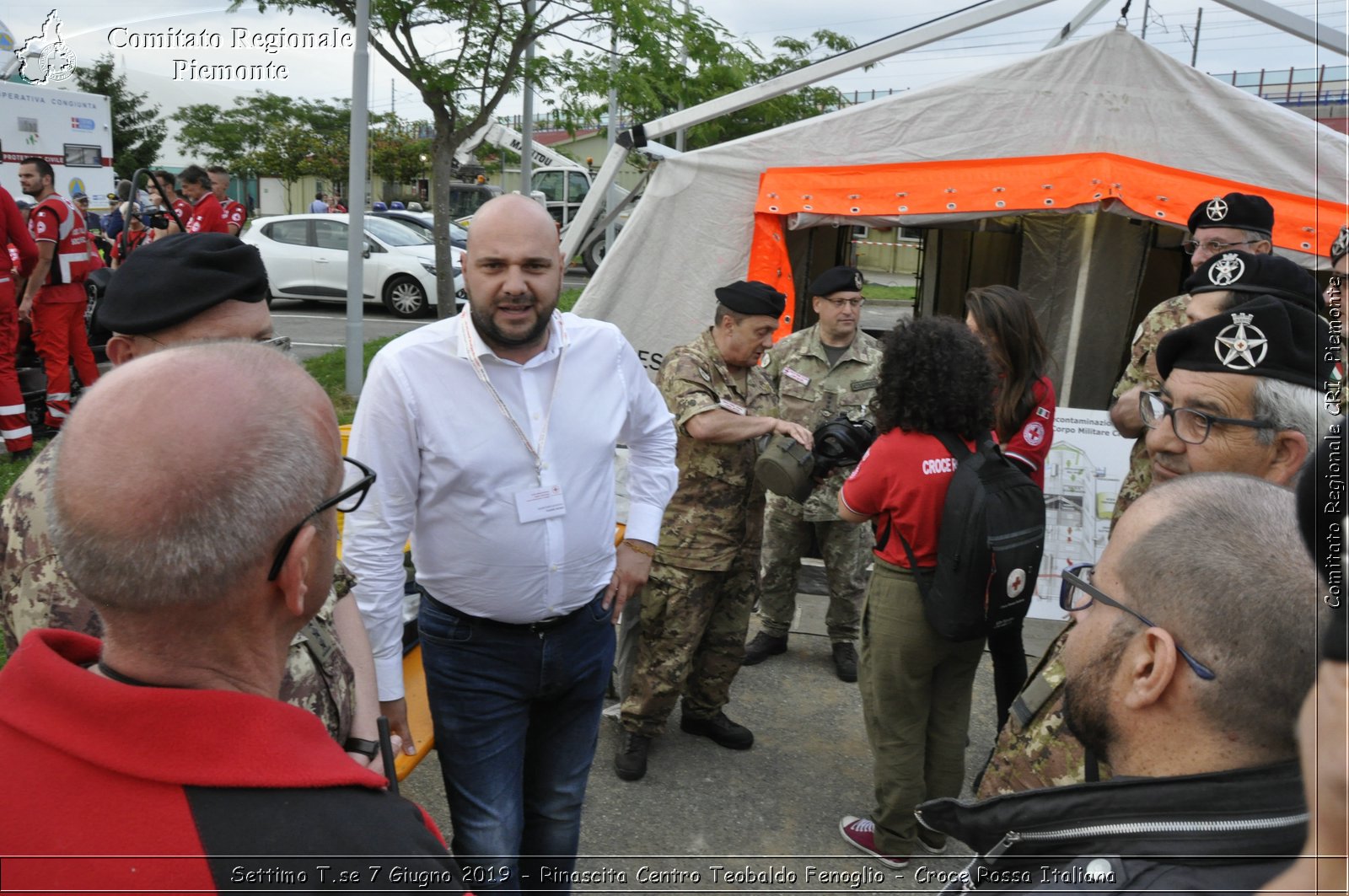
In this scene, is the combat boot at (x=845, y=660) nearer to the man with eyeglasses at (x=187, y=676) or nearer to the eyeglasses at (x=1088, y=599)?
the eyeglasses at (x=1088, y=599)

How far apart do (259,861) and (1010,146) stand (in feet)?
21.2

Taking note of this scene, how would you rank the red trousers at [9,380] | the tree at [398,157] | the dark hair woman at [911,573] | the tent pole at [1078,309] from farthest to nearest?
the tree at [398,157] < the red trousers at [9,380] < the tent pole at [1078,309] < the dark hair woman at [911,573]

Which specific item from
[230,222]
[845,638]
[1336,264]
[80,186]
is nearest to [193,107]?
[80,186]

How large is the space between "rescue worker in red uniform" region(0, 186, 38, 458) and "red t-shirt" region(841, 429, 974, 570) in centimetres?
675

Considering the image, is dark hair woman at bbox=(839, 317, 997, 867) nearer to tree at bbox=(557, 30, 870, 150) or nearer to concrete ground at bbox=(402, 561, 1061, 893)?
concrete ground at bbox=(402, 561, 1061, 893)

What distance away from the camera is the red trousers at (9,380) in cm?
683

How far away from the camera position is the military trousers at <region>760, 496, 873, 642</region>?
4.83m

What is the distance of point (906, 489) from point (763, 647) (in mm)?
2164

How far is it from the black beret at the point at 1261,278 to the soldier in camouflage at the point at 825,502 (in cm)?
193

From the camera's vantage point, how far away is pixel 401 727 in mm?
2326

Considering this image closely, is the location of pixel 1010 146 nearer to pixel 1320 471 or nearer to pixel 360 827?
pixel 1320 471

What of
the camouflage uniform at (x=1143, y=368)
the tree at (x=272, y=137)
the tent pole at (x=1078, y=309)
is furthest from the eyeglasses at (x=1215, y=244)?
the tree at (x=272, y=137)

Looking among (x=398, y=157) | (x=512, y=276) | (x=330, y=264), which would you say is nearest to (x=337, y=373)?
(x=330, y=264)

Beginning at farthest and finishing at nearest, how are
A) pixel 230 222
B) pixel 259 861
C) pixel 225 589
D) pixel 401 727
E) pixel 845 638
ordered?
pixel 230 222
pixel 845 638
pixel 401 727
pixel 225 589
pixel 259 861
